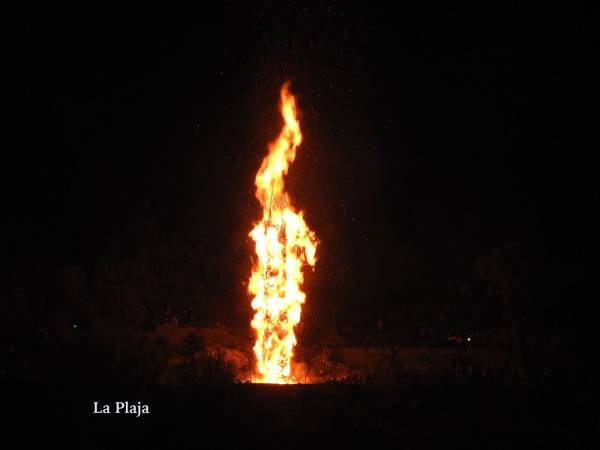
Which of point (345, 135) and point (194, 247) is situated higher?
point (345, 135)

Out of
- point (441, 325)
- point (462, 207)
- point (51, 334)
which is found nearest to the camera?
point (51, 334)

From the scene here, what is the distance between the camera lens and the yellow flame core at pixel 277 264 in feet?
38.2

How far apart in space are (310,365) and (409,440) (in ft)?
14.6

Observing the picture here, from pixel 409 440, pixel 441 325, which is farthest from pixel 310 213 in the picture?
pixel 409 440

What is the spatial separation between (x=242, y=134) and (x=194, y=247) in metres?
3.24

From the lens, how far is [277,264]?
1191 centimetres

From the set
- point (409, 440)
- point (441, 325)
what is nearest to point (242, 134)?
point (441, 325)

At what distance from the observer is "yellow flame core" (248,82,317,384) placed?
11.7m

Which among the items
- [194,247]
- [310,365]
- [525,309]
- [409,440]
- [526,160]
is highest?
[526,160]

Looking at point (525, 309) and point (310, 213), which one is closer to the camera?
point (525, 309)

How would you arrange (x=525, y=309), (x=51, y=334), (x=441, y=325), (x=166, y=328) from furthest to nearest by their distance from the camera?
(x=441, y=325), (x=166, y=328), (x=51, y=334), (x=525, y=309)

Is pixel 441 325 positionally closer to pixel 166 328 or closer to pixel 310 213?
pixel 310 213

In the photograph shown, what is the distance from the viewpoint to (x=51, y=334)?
1303cm

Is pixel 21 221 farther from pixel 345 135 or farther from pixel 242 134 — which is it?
pixel 345 135
